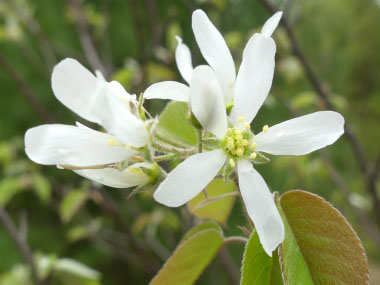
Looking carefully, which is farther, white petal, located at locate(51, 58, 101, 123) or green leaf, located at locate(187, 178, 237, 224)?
green leaf, located at locate(187, 178, 237, 224)

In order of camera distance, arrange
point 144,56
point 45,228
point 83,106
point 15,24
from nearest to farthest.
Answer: point 83,106
point 144,56
point 15,24
point 45,228

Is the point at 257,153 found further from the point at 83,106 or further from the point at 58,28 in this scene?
the point at 58,28

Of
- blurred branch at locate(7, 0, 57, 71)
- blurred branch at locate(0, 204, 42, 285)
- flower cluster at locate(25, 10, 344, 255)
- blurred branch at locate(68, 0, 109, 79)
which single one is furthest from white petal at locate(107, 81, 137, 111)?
blurred branch at locate(7, 0, 57, 71)

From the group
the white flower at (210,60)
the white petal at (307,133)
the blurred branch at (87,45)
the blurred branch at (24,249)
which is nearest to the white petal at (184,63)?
the white flower at (210,60)

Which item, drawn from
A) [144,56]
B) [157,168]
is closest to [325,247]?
[157,168]

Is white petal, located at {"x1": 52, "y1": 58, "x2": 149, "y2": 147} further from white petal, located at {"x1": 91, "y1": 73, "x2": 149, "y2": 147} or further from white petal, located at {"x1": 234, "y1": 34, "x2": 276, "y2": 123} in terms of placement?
white petal, located at {"x1": 234, "y1": 34, "x2": 276, "y2": 123}

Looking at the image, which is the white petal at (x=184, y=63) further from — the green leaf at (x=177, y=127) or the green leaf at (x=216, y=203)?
the green leaf at (x=216, y=203)
